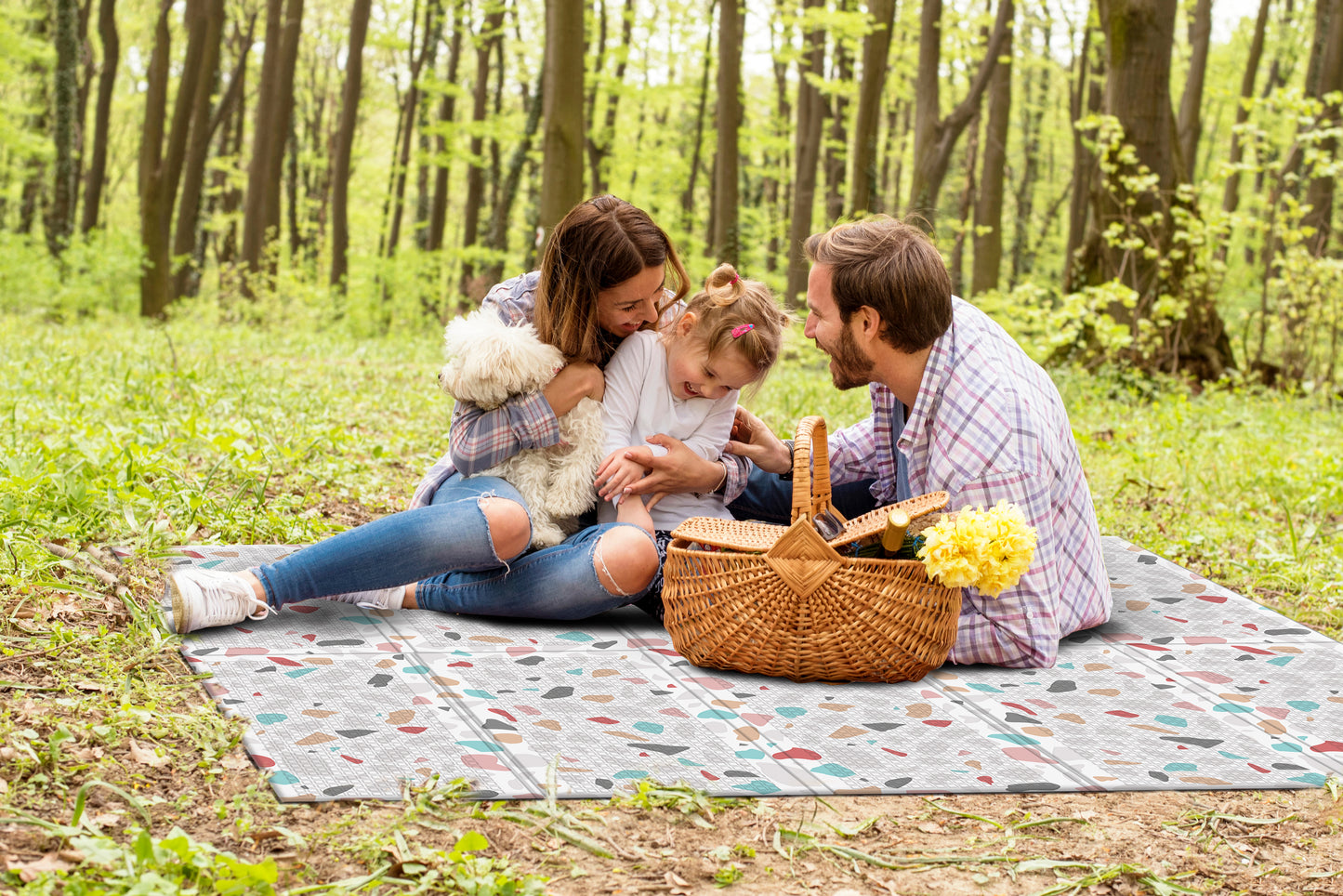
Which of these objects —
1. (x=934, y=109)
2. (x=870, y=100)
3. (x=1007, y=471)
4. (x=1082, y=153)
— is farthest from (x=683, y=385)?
(x=1082, y=153)

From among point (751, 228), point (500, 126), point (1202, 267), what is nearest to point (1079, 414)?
point (1202, 267)

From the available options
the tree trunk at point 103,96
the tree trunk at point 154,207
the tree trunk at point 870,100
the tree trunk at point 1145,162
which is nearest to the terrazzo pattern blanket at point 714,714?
the tree trunk at point 1145,162

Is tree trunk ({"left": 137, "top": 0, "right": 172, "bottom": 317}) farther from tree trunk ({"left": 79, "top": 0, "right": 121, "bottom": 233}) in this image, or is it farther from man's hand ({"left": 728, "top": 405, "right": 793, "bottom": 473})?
man's hand ({"left": 728, "top": 405, "right": 793, "bottom": 473})

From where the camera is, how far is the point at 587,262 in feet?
10.8

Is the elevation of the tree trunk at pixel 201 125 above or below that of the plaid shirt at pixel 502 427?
above

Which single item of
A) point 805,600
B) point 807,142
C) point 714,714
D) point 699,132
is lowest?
point 714,714

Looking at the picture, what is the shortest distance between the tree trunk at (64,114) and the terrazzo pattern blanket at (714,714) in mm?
15027

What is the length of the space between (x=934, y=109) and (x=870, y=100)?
0.77 meters

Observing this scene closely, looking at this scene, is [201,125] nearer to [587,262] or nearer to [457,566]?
[587,262]

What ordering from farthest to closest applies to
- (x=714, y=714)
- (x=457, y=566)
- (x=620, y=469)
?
(x=620, y=469)
(x=457, y=566)
(x=714, y=714)

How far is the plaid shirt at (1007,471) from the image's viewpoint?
308cm

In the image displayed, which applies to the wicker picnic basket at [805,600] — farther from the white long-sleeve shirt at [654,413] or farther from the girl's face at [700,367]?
the white long-sleeve shirt at [654,413]

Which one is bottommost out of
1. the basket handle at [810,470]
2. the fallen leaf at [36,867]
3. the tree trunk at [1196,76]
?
the fallen leaf at [36,867]

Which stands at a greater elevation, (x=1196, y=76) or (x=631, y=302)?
(x=1196, y=76)
